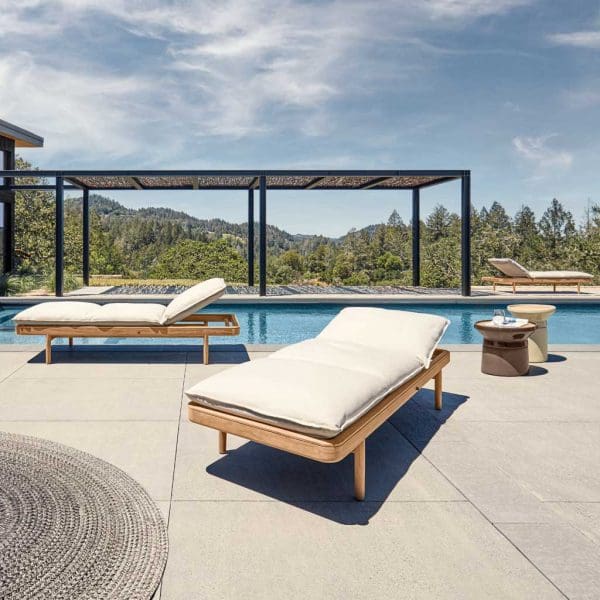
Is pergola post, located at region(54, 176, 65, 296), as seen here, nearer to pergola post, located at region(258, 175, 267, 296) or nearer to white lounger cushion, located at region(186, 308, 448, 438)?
pergola post, located at region(258, 175, 267, 296)

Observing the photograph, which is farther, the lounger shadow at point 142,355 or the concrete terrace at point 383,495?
the lounger shadow at point 142,355

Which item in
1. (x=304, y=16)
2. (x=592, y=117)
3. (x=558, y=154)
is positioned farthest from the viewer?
(x=558, y=154)

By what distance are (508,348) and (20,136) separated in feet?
53.0

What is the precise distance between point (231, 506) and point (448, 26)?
68.6 feet

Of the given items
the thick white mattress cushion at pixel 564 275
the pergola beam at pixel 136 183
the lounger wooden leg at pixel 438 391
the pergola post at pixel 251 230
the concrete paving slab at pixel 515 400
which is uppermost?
the pergola beam at pixel 136 183

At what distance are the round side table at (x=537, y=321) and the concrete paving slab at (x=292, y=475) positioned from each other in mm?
2686

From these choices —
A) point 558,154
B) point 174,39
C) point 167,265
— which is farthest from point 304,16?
point 558,154

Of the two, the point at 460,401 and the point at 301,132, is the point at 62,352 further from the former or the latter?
the point at 301,132

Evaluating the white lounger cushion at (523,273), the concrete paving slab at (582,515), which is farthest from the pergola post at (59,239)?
the concrete paving slab at (582,515)

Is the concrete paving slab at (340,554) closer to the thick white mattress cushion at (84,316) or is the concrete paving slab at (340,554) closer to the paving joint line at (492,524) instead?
the paving joint line at (492,524)

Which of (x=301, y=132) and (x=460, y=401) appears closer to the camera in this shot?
(x=460, y=401)

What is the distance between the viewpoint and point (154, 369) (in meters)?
5.41

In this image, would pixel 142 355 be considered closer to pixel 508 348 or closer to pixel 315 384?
pixel 508 348

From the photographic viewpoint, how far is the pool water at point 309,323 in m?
8.58
